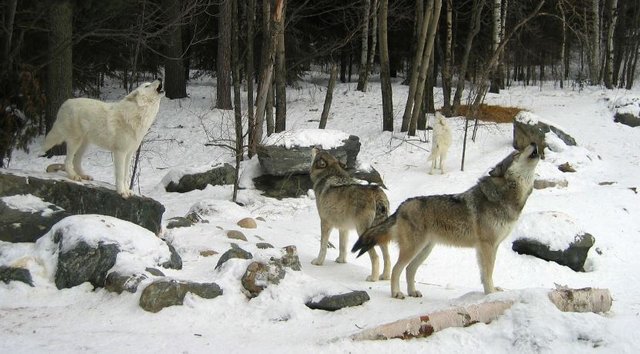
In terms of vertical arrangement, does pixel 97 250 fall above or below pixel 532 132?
below

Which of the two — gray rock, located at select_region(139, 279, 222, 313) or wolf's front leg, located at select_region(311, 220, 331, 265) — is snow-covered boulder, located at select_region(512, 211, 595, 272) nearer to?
wolf's front leg, located at select_region(311, 220, 331, 265)

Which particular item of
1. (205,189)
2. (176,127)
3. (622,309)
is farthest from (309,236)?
(176,127)

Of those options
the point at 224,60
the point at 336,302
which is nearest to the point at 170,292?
the point at 336,302

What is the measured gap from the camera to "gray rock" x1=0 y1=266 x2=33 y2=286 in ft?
18.8

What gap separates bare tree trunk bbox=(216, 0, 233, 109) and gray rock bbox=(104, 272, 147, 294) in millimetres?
15964

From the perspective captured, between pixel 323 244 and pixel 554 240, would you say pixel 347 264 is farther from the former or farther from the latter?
pixel 554 240

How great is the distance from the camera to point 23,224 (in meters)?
6.49

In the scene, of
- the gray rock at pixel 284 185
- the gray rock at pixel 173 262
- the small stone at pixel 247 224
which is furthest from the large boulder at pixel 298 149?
the gray rock at pixel 173 262

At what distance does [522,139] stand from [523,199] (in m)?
10.5

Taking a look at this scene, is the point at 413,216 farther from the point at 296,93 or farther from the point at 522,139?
the point at 296,93

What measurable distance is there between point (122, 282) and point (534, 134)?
42.5 ft

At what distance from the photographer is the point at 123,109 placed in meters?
7.29

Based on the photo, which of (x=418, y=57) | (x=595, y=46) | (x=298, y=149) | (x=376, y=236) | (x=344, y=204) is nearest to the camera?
(x=376, y=236)

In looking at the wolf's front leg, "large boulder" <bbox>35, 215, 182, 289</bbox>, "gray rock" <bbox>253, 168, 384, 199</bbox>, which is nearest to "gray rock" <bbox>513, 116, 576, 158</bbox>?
"gray rock" <bbox>253, 168, 384, 199</bbox>
